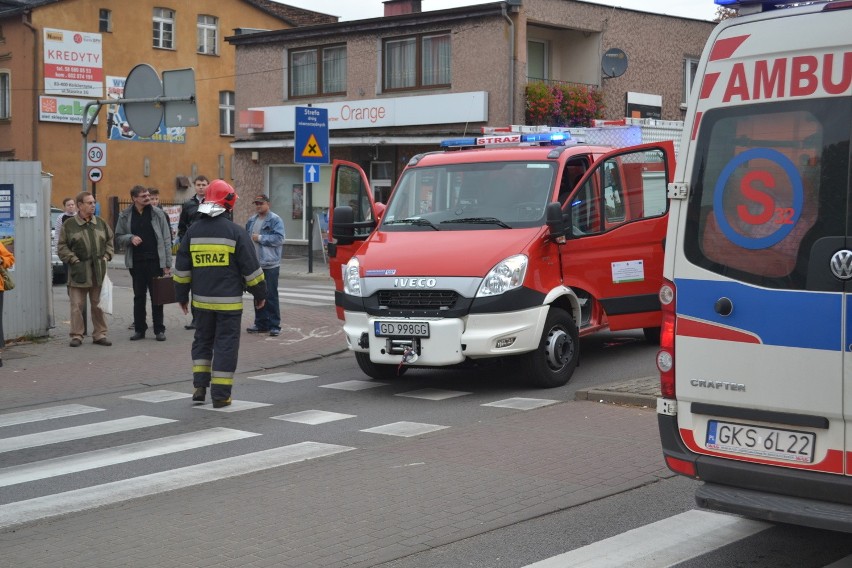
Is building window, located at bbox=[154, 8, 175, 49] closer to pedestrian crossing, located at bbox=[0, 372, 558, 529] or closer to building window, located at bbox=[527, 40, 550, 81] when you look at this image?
building window, located at bbox=[527, 40, 550, 81]

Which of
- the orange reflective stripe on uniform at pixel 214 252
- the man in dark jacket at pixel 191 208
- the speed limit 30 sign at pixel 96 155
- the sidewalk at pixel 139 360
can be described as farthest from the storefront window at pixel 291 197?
the orange reflective stripe on uniform at pixel 214 252

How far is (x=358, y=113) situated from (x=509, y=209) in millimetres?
20714

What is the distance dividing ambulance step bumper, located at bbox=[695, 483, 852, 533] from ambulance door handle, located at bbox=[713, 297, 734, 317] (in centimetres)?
83

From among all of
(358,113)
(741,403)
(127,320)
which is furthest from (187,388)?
(358,113)

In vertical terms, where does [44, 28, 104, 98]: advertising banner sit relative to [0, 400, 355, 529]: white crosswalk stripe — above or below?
above

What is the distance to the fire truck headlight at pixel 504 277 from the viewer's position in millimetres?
10047

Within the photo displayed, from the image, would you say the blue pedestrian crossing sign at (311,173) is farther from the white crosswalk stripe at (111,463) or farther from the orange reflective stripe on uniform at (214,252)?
the white crosswalk stripe at (111,463)

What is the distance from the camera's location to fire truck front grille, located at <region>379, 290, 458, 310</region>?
10.1m

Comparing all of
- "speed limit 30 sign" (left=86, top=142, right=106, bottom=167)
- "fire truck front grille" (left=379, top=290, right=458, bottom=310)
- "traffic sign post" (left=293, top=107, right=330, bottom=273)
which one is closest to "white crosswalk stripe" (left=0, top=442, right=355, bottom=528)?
"fire truck front grille" (left=379, top=290, right=458, bottom=310)

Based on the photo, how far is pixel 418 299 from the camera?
1025 cm

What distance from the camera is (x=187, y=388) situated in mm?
11375

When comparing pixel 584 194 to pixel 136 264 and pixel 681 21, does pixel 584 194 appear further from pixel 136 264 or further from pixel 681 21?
pixel 681 21

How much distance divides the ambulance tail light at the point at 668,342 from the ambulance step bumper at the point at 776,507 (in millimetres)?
524

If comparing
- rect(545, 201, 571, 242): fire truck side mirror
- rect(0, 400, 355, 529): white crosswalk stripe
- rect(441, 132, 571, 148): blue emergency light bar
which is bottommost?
rect(0, 400, 355, 529): white crosswalk stripe
